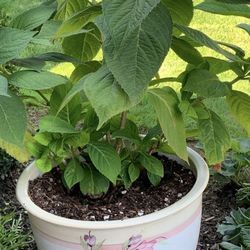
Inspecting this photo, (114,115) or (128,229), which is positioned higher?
(114,115)

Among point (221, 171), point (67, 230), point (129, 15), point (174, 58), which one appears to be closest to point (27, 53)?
point (174, 58)

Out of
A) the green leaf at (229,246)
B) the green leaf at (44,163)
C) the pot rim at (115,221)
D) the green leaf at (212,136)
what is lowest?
the green leaf at (229,246)

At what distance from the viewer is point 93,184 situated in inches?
74.0

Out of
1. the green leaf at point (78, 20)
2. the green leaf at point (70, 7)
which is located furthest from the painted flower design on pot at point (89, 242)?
the green leaf at point (70, 7)

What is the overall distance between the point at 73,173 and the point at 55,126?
0.62 ft

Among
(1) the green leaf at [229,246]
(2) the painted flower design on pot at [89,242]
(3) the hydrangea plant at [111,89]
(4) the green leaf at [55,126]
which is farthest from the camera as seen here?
(1) the green leaf at [229,246]

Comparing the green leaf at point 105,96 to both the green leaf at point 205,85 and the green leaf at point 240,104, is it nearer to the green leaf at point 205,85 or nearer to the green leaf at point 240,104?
the green leaf at point 205,85

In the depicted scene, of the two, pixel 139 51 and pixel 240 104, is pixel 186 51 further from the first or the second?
pixel 139 51

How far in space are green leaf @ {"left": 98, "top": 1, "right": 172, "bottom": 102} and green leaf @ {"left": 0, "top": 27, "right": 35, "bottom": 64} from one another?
20 cm

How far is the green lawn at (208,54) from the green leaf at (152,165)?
3.49 ft

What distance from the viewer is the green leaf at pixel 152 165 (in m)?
1.88

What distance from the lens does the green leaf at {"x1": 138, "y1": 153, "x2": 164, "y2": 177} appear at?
6.18 feet

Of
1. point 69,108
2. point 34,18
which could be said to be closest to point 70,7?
point 34,18

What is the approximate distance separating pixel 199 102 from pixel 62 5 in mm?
469
